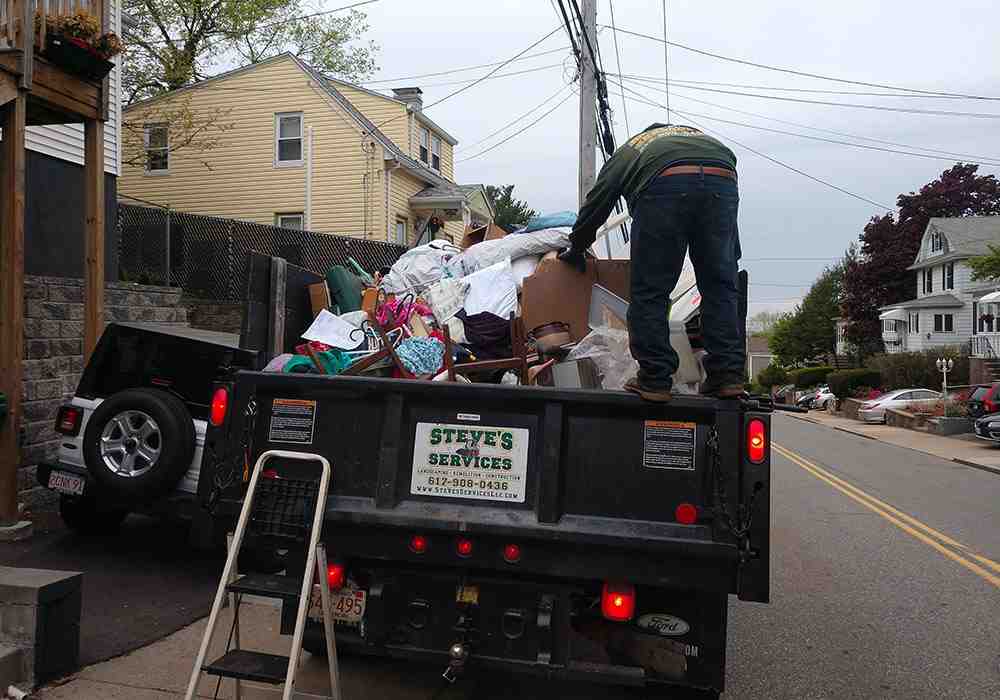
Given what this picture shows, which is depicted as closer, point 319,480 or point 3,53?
point 319,480

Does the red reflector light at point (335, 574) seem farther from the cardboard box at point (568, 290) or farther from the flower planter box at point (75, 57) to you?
the flower planter box at point (75, 57)

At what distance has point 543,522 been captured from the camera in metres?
3.53

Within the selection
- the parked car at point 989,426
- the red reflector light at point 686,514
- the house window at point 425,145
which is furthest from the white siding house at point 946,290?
the red reflector light at point 686,514

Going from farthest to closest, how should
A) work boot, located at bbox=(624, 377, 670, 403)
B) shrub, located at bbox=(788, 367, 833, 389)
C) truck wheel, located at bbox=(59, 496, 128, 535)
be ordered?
shrub, located at bbox=(788, 367, 833, 389) → truck wheel, located at bbox=(59, 496, 128, 535) → work boot, located at bbox=(624, 377, 670, 403)

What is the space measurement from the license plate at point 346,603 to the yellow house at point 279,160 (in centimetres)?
2052

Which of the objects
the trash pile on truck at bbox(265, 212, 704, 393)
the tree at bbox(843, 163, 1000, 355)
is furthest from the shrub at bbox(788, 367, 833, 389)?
the trash pile on truck at bbox(265, 212, 704, 393)

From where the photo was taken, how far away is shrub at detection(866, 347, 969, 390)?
37.1 m

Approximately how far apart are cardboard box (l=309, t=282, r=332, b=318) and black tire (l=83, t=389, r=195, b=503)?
63.2 inches

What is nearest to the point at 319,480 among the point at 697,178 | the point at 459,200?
the point at 697,178

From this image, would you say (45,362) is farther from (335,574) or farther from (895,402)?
(895,402)

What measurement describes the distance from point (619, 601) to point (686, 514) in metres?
0.44

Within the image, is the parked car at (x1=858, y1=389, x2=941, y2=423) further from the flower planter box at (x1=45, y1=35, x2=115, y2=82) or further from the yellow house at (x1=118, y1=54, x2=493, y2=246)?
the flower planter box at (x1=45, y1=35, x2=115, y2=82)

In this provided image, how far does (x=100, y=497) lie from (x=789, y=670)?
188 inches

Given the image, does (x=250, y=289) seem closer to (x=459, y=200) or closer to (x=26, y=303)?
(x=26, y=303)
